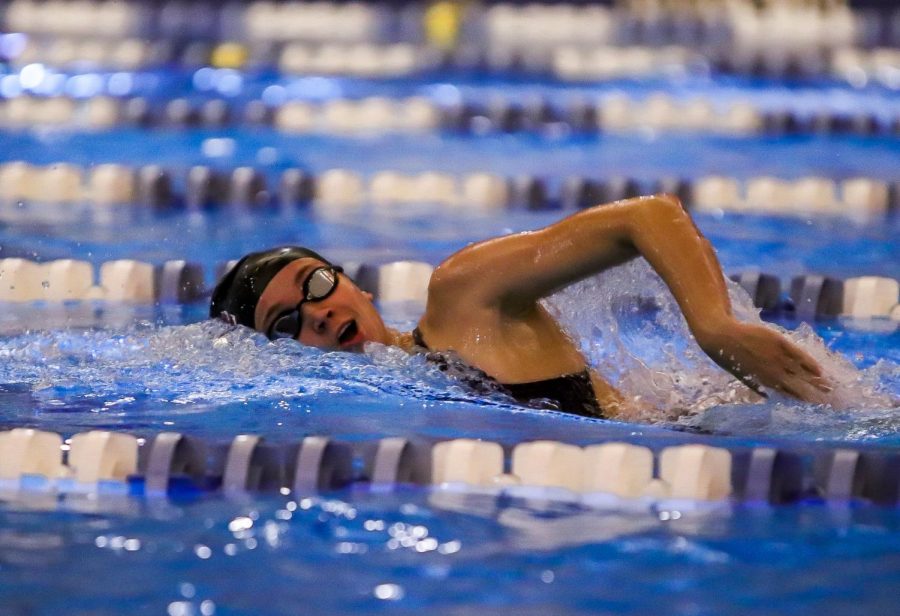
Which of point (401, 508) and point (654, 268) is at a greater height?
point (654, 268)

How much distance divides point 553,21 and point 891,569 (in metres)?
6.59

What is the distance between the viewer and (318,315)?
9.10ft

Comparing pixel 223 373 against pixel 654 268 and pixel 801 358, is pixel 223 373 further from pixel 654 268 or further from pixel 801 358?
pixel 801 358

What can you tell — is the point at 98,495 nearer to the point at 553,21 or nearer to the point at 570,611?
the point at 570,611

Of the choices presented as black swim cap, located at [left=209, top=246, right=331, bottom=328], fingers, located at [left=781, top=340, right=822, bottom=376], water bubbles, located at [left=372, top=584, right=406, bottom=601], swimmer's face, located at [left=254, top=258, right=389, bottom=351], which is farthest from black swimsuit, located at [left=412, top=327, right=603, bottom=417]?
water bubbles, located at [left=372, top=584, right=406, bottom=601]

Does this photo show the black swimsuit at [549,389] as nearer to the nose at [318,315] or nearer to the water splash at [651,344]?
the water splash at [651,344]

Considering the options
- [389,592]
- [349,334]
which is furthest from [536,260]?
[389,592]

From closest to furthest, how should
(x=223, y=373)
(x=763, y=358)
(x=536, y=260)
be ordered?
(x=763, y=358), (x=536, y=260), (x=223, y=373)

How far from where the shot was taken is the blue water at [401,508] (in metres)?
2.04

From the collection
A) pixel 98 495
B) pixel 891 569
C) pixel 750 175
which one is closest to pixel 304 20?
pixel 750 175

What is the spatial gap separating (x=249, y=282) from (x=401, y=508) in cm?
68

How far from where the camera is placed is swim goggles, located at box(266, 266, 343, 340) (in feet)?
9.13

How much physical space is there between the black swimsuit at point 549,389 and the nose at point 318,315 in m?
0.20

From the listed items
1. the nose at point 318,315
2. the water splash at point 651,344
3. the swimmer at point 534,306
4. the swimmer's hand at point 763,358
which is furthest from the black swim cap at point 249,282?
the swimmer's hand at point 763,358
